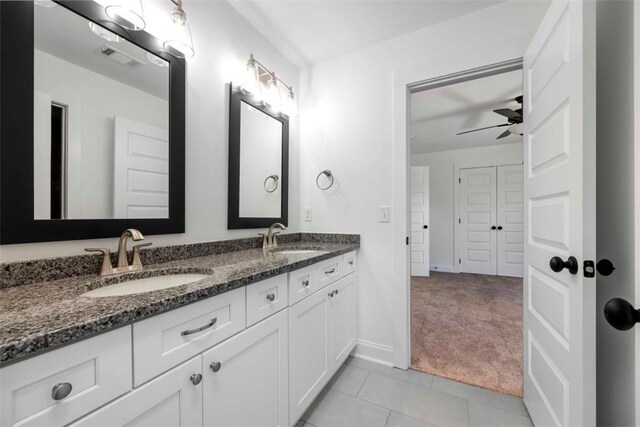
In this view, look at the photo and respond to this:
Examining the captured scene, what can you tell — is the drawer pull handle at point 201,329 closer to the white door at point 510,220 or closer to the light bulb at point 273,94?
the light bulb at point 273,94

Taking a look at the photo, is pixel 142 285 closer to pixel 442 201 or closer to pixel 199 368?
pixel 199 368

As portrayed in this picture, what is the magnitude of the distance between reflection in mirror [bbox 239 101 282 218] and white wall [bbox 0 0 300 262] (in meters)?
0.15

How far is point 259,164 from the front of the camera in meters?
1.84

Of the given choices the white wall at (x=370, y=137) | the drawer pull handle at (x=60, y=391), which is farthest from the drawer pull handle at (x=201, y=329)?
the white wall at (x=370, y=137)

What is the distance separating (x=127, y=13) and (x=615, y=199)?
194 centimetres

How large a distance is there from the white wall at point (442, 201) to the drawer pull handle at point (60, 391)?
5.41 m

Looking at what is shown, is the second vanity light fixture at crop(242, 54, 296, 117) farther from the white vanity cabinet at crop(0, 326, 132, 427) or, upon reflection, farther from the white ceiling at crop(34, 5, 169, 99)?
the white vanity cabinet at crop(0, 326, 132, 427)

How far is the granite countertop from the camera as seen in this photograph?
0.47 m

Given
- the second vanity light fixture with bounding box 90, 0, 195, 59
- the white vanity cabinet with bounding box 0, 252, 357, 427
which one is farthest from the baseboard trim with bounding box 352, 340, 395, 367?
the second vanity light fixture with bounding box 90, 0, 195, 59

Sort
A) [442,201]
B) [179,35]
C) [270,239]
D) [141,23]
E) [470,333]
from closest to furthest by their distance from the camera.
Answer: [141,23] < [179,35] < [270,239] < [470,333] < [442,201]

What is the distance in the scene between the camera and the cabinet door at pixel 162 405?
0.58 metres

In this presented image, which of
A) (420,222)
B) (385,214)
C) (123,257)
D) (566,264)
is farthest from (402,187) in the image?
(420,222)

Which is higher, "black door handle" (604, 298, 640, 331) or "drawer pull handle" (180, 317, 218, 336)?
"black door handle" (604, 298, 640, 331)

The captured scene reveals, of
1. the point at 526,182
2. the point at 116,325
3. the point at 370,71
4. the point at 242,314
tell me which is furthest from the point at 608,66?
the point at 116,325
